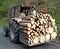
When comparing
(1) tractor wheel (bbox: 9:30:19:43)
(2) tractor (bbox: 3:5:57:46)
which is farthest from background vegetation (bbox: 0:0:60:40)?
(2) tractor (bbox: 3:5:57:46)

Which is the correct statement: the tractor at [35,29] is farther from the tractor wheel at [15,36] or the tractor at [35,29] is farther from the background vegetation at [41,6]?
the background vegetation at [41,6]

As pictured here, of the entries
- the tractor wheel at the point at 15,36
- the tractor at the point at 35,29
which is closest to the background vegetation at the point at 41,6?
the tractor wheel at the point at 15,36

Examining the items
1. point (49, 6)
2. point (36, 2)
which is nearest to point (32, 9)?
point (49, 6)

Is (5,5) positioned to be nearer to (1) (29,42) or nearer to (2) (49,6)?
(2) (49,6)

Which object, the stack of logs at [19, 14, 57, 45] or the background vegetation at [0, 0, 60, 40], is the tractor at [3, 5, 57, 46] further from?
the background vegetation at [0, 0, 60, 40]

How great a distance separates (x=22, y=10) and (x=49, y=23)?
2957 millimetres

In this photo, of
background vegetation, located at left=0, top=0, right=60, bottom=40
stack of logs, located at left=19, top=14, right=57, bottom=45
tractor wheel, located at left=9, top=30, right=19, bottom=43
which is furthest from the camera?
background vegetation, located at left=0, top=0, right=60, bottom=40

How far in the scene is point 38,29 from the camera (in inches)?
552

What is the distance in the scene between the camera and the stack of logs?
1373 centimetres

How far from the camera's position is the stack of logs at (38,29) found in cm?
1373

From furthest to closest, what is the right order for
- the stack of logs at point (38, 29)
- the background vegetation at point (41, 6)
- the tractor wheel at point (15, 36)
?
the background vegetation at point (41, 6), the tractor wheel at point (15, 36), the stack of logs at point (38, 29)

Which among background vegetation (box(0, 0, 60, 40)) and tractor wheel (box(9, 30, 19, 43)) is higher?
background vegetation (box(0, 0, 60, 40))

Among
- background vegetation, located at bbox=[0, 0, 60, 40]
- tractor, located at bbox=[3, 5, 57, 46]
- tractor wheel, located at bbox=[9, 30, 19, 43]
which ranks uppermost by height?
background vegetation, located at bbox=[0, 0, 60, 40]

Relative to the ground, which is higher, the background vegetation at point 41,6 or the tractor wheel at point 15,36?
the background vegetation at point 41,6
